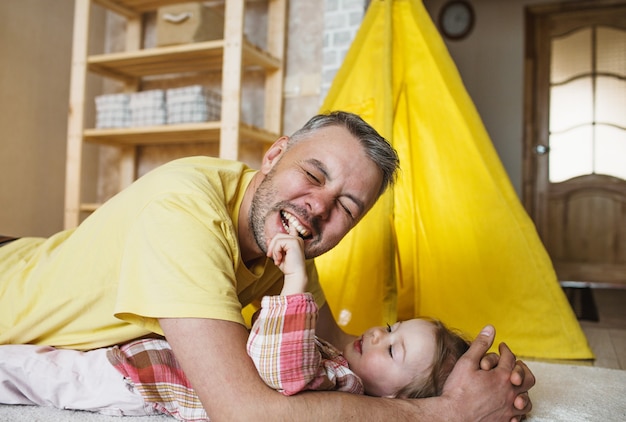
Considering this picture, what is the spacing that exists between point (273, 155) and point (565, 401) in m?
0.88

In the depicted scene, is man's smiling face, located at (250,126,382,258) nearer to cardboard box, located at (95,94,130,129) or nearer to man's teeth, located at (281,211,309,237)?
man's teeth, located at (281,211,309,237)

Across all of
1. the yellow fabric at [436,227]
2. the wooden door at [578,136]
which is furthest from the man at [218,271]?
the wooden door at [578,136]

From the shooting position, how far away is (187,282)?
81 cm

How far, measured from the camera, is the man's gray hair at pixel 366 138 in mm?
1094

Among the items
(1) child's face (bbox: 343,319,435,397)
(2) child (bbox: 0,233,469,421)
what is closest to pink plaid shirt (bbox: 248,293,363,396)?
(2) child (bbox: 0,233,469,421)

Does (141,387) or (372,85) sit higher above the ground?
(372,85)

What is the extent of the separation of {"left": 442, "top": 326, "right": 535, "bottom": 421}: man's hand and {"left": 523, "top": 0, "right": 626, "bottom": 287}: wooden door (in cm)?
382

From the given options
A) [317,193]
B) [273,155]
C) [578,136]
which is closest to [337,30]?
[273,155]

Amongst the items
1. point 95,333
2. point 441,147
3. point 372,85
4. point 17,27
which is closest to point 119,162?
point 17,27

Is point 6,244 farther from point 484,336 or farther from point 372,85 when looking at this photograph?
point 372,85

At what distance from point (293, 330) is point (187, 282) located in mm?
168

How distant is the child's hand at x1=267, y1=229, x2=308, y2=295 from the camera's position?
86cm

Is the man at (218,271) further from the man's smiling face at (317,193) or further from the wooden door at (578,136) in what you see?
the wooden door at (578,136)

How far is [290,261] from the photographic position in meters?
0.89
